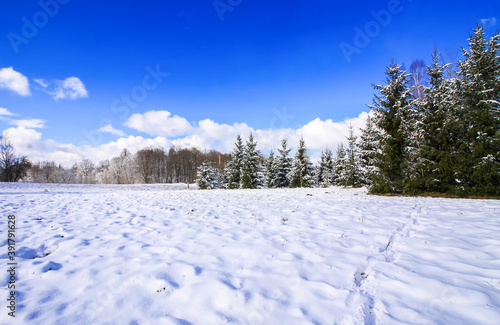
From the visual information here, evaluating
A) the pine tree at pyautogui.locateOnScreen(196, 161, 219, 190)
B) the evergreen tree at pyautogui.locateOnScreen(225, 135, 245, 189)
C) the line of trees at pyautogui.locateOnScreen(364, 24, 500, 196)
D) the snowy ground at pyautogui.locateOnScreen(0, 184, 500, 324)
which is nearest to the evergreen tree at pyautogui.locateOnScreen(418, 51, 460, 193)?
the line of trees at pyautogui.locateOnScreen(364, 24, 500, 196)

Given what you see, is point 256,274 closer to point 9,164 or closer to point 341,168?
point 341,168

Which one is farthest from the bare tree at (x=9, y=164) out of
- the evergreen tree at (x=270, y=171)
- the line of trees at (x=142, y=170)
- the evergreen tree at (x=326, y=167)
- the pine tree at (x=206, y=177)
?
the evergreen tree at (x=326, y=167)

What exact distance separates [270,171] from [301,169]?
17.2 ft

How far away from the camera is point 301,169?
2919 cm

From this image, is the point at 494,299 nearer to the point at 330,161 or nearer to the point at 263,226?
the point at 263,226

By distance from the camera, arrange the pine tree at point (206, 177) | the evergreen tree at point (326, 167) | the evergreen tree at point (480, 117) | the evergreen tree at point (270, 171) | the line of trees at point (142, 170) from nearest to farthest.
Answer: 1. the evergreen tree at point (480, 117)
2. the evergreen tree at point (270, 171)
3. the pine tree at point (206, 177)
4. the evergreen tree at point (326, 167)
5. the line of trees at point (142, 170)

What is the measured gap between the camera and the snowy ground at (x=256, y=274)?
2453mm

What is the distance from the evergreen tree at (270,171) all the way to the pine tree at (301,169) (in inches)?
116

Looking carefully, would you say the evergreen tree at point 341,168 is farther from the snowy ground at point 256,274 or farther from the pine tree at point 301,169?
the snowy ground at point 256,274

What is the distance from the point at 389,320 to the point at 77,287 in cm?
401

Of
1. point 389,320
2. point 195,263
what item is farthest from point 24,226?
point 389,320

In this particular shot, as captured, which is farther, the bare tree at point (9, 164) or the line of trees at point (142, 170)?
the line of trees at point (142, 170)

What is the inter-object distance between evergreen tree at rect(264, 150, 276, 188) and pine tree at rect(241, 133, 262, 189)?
176cm

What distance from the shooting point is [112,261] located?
12.1ft
